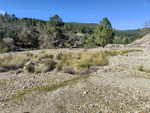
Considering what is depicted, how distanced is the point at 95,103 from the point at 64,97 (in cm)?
85

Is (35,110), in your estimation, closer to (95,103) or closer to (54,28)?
(95,103)

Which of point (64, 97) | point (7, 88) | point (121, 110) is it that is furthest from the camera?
point (7, 88)

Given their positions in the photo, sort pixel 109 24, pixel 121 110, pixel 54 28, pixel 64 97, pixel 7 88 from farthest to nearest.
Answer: pixel 54 28 < pixel 109 24 < pixel 7 88 < pixel 64 97 < pixel 121 110

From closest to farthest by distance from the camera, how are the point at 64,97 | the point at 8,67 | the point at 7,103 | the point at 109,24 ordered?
1. the point at 7,103
2. the point at 64,97
3. the point at 8,67
4. the point at 109,24

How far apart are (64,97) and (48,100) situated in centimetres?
43

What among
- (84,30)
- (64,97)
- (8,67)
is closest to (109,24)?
(8,67)

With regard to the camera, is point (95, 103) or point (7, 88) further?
point (7, 88)

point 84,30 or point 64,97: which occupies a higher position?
point 84,30

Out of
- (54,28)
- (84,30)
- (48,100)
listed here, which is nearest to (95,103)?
(48,100)

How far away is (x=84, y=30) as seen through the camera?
91.1m

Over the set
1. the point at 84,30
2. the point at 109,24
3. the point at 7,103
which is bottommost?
the point at 7,103

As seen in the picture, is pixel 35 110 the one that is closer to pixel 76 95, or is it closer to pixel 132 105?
pixel 76 95

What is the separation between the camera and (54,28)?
31969 millimetres

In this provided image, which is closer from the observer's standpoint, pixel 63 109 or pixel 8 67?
pixel 63 109
